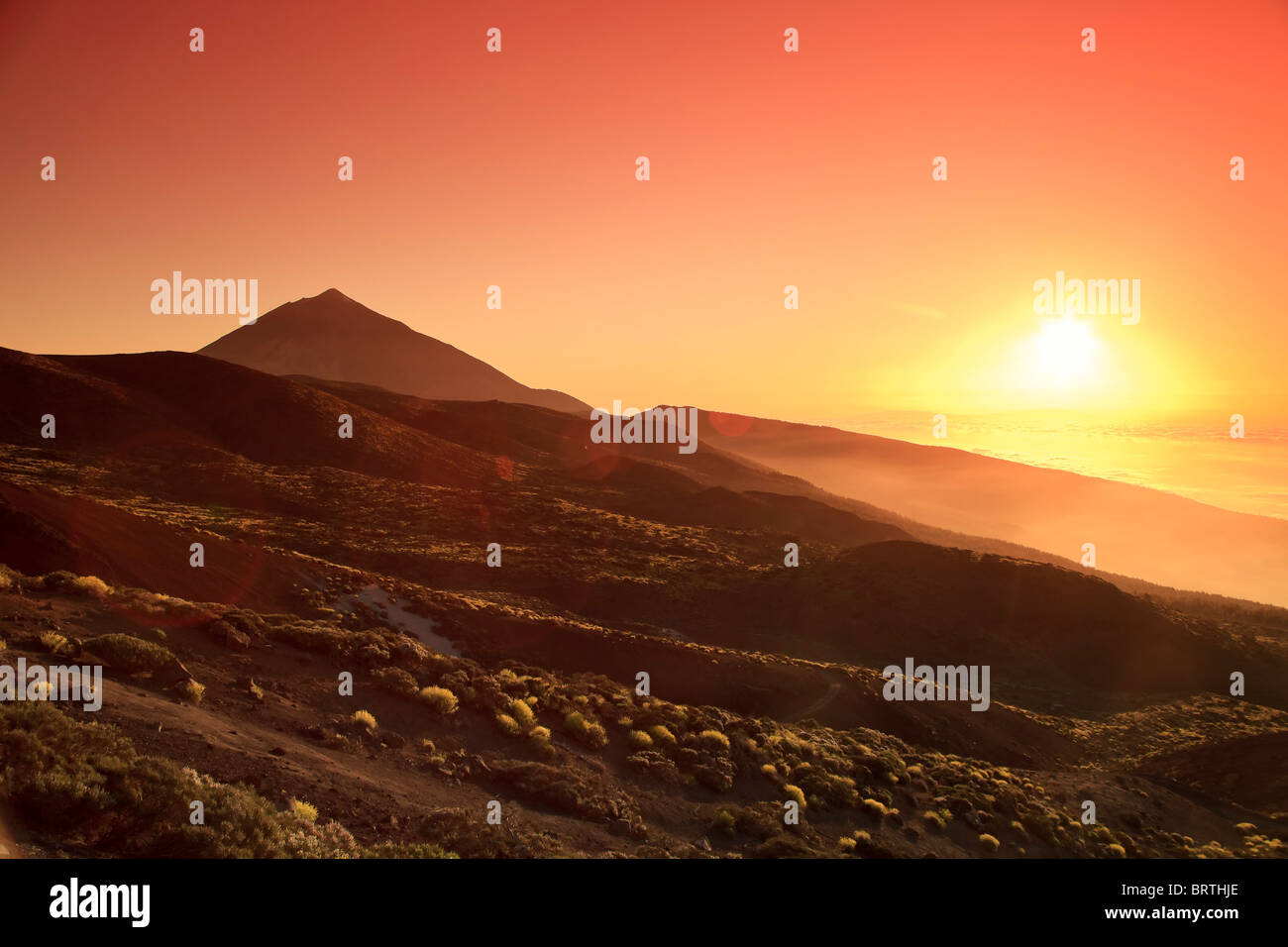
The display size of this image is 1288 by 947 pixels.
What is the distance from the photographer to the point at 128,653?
44.4ft

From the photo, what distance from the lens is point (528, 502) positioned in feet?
215

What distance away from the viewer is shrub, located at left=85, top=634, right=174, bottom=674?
44.0ft

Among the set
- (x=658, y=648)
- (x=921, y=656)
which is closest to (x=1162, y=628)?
(x=921, y=656)

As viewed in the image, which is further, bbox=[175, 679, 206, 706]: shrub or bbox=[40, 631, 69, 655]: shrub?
bbox=[40, 631, 69, 655]: shrub

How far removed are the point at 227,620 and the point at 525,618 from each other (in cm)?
1309

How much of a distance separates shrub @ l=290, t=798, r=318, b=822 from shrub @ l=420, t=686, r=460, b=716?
19.8 ft

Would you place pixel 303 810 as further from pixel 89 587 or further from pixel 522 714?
pixel 89 587

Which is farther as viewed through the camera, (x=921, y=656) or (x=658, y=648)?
(x=921, y=656)

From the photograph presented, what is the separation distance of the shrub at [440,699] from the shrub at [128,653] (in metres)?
5.32

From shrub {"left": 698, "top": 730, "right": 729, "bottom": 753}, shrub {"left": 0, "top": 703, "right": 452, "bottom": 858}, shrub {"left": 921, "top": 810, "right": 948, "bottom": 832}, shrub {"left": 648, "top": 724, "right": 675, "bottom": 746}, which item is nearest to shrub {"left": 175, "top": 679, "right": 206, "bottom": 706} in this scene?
shrub {"left": 0, "top": 703, "right": 452, "bottom": 858}

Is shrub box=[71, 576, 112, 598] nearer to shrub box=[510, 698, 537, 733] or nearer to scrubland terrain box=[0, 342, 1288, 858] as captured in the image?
scrubland terrain box=[0, 342, 1288, 858]

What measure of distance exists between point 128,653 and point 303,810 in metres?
6.16

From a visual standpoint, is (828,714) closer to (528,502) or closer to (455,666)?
(455,666)

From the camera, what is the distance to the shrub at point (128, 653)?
13.4 metres
